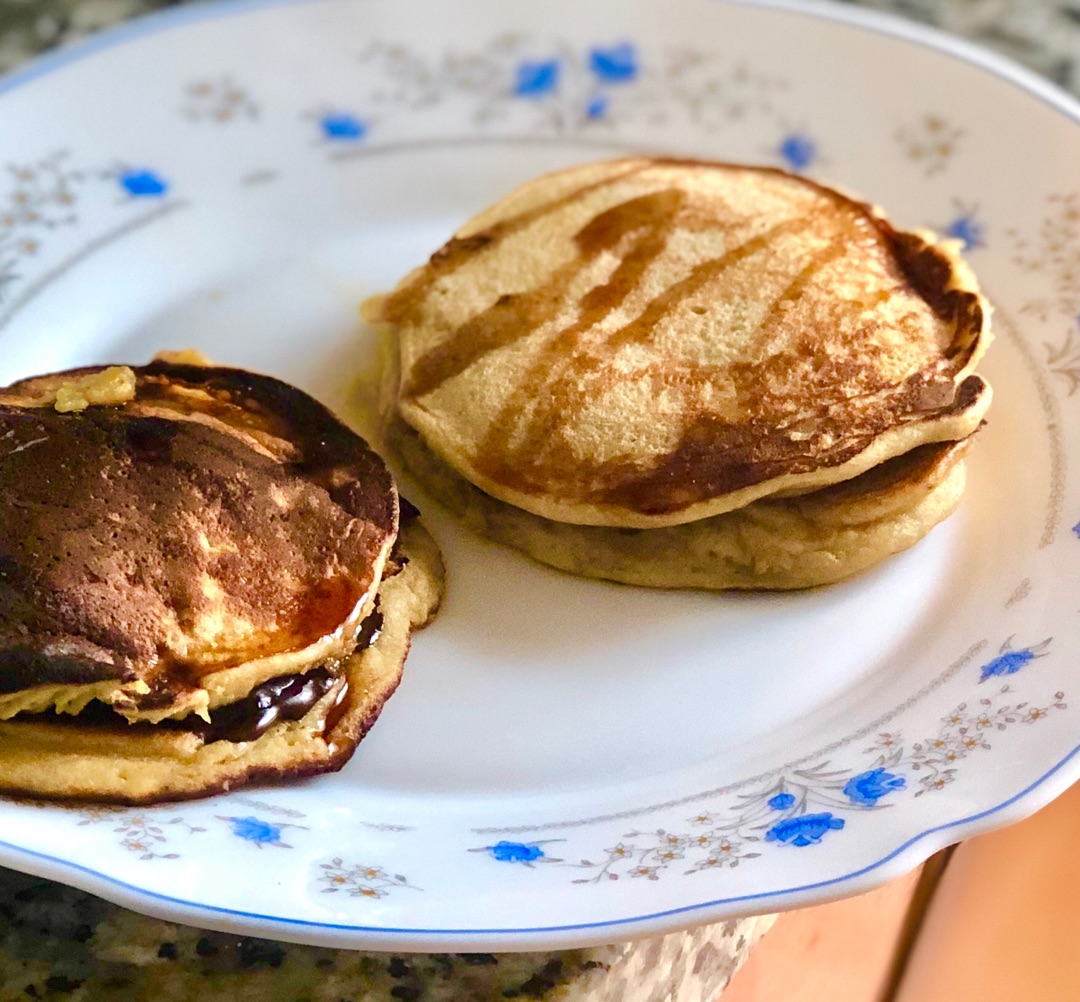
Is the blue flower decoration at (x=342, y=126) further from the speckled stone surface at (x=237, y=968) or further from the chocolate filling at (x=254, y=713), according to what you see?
the speckled stone surface at (x=237, y=968)

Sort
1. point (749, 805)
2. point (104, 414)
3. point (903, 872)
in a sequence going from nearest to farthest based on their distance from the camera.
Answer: point (903, 872), point (749, 805), point (104, 414)

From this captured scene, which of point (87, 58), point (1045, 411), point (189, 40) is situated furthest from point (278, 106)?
point (1045, 411)

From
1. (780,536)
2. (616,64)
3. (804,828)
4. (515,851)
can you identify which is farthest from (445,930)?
(616,64)

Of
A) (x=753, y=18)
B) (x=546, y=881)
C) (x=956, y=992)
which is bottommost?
(x=956, y=992)

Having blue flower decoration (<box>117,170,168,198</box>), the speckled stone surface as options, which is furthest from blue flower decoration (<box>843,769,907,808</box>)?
blue flower decoration (<box>117,170,168,198</box>)

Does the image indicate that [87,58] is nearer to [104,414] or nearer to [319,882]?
[104,414]

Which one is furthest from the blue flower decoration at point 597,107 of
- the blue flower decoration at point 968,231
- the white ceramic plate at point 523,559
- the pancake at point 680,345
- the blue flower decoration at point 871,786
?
the blue flower decoration at point 871,786
